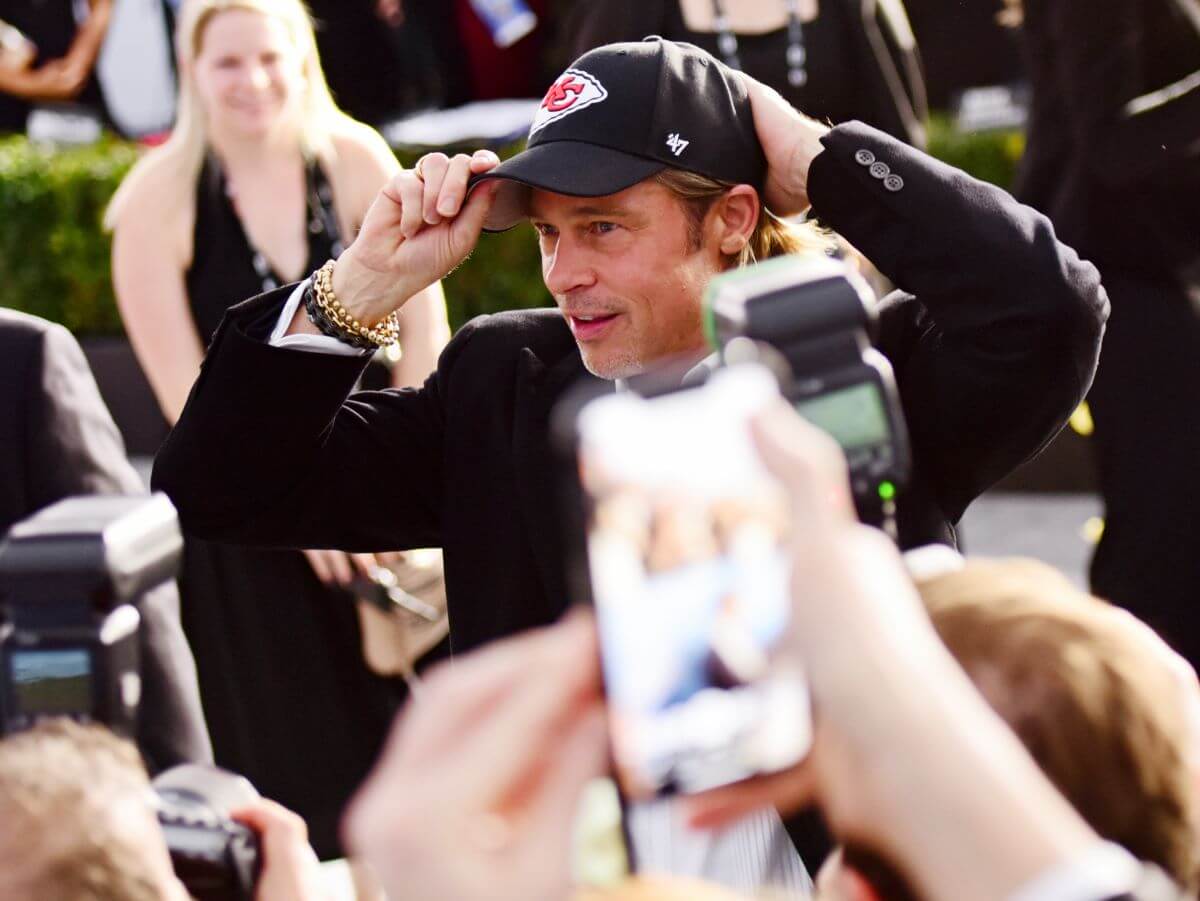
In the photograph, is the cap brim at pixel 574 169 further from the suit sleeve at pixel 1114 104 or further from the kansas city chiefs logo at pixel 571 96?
the suit sleeve at pixel 1114 104

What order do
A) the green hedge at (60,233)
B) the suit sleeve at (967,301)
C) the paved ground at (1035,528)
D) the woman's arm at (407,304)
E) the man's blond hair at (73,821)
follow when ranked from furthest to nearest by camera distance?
the green hedge at (60,233) → the paved ground at (1035,528) → the woman's arm at (407,304) → the suit sleeve at (967,301) → the man's blond hair at (73,821)

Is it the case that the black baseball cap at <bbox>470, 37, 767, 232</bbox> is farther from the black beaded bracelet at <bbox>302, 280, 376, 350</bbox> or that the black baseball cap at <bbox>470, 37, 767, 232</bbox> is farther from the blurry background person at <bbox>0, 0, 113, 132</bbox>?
the blurry background person at <bbox>0, 0, 113, 132</bbox>

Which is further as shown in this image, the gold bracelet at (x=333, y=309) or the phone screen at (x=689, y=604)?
the gold bracelet at (x=333, y=309)

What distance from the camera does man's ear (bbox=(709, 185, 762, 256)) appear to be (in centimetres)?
253

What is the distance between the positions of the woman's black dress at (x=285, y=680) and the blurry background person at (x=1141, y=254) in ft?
4.88

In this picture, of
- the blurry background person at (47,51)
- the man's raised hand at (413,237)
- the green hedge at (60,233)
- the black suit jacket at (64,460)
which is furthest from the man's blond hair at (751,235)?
the blurry background person at (47,51)

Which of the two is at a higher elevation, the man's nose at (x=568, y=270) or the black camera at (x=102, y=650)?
the black camera at (x=102, y=650)

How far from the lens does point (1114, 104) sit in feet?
12.3

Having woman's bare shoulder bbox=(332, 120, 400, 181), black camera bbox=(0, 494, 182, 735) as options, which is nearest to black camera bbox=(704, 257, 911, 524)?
black camera bbox=(0, 494, 182, 735)

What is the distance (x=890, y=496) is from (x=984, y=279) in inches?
41.2

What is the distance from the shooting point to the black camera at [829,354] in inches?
48.3

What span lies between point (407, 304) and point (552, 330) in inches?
44.4

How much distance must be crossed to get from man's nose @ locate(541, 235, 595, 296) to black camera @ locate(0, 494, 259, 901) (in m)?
1.16

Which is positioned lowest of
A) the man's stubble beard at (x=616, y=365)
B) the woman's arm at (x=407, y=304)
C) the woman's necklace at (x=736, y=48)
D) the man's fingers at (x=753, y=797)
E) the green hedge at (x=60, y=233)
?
the green hedge at (x=60, y=233)
